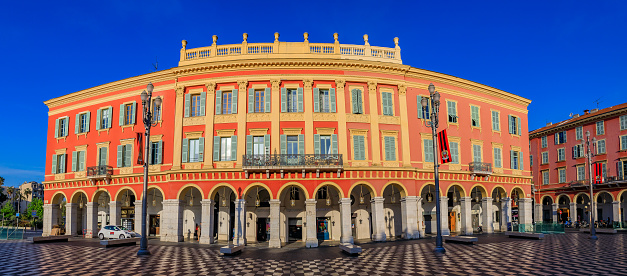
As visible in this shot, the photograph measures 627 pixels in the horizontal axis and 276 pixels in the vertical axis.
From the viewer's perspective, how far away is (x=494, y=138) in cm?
4178

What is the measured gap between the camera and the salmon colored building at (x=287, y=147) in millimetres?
33219

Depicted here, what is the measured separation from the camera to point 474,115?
40.4m

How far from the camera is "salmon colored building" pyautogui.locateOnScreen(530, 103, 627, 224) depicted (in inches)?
2035

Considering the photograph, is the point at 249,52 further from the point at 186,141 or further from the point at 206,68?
the point at 186,141

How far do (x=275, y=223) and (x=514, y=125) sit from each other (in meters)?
28.0

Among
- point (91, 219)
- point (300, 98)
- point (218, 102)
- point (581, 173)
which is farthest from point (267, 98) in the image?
point (581, 173)

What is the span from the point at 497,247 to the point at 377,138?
478 inches

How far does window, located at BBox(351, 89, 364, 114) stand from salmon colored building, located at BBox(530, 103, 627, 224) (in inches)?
1180

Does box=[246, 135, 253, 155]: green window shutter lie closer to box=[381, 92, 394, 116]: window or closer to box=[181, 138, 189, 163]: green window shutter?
box=[181, 138, 189, 163]: green window shutter

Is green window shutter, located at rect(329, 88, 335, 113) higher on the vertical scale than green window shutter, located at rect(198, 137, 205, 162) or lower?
higher

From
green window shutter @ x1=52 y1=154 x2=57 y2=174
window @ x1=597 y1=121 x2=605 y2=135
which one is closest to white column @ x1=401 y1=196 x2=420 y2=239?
green window shutter @ x1=52 y1=154 x2=57 y2=174

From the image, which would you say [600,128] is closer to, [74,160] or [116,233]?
[116,233]

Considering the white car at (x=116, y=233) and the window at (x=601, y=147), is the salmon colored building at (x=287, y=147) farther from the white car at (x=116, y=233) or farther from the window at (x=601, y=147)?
the window at (x=601, y=147)

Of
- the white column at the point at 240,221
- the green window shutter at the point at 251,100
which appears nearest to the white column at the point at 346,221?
the white column at the point at 240,221
